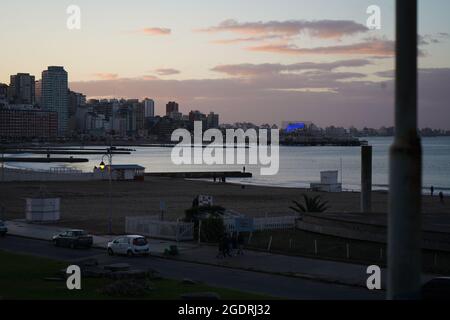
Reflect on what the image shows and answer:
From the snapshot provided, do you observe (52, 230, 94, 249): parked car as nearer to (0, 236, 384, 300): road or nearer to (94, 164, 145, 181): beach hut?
(0, 236, 384, 300): road

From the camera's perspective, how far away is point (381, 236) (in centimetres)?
2627

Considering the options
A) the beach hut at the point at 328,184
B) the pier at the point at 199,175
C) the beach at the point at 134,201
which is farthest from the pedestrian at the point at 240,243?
the pier at the point at 199,175

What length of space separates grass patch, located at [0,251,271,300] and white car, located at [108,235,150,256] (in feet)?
14.1

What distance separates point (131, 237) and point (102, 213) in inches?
706

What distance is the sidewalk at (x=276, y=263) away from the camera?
20.3 metres

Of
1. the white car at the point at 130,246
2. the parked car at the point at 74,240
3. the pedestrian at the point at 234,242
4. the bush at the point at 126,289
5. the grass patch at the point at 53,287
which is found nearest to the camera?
the grass patch at the point at 53,287

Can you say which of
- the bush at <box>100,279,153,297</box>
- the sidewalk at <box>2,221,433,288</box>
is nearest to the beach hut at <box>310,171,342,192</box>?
the sidewalk at <box>2,221,433,288</box>

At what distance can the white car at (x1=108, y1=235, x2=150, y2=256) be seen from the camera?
24.9 m

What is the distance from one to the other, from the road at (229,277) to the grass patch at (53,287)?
1.38 m

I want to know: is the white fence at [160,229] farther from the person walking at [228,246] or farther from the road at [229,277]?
the person walking at [228,246]
